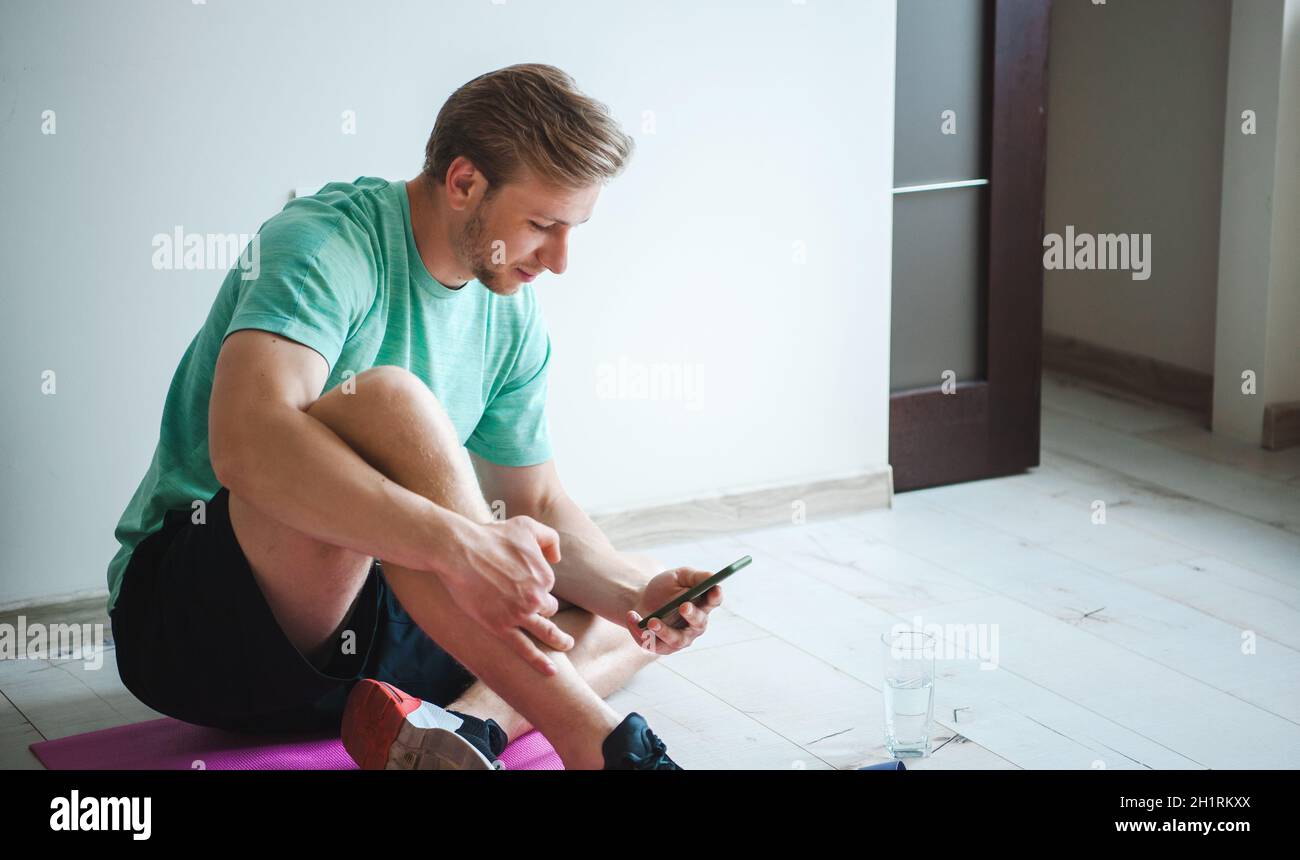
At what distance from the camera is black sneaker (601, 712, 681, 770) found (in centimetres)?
157

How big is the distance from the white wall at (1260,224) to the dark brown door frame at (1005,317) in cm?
54

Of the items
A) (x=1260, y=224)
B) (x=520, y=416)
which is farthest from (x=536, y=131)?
(x=1260, y=224)

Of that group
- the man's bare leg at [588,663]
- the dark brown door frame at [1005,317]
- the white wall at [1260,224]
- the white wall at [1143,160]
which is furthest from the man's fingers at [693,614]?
the white wall at [1143,160]

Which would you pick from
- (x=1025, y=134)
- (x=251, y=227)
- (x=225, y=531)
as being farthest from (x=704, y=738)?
(x=1025, y=134)

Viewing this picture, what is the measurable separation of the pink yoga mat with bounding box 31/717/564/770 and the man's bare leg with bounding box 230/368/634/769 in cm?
28

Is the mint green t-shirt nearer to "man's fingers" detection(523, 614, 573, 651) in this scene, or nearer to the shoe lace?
"man's fingers" detection(523, 614, 573, 651)

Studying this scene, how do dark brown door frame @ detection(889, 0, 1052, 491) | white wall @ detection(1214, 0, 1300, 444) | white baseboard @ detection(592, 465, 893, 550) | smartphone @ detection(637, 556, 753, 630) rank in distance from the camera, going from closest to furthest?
smartphone @ detection(637, 556, 753, 630) < white baseboard @ detection(592, 465, 893, 550) < dark brown door frame @ detection(889, 0, 1052, 491) < white wall @ detection(1214, 0, 1300, 444)

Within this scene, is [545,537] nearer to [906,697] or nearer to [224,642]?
[224,642]

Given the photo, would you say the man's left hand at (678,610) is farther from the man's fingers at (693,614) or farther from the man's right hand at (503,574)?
the man's right hand at (503,574)

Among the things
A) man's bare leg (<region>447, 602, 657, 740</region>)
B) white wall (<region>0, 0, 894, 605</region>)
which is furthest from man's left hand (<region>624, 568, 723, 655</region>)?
white wall (<region>0, 0, 894, 605</region>)

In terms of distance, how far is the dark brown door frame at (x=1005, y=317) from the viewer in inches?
121

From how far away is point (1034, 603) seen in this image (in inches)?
99.5
